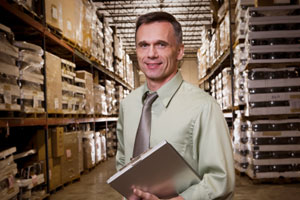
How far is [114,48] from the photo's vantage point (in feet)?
39.4

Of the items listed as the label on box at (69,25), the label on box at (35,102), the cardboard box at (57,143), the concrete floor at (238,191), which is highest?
the label on box at (69,25)

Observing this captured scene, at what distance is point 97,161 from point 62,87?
11.7 ft

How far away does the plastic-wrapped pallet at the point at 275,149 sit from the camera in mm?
6105

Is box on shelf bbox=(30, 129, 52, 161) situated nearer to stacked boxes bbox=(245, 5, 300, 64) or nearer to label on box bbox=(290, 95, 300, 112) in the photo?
stacked boxes bbox=(245, 5, 300, 64)

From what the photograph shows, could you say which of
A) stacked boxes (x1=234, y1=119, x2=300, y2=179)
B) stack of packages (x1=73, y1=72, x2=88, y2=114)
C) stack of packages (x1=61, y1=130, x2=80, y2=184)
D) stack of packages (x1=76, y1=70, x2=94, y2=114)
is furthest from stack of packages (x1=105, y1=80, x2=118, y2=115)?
stacked boxes (x1=234, y1=119, x2=300, y2=179)

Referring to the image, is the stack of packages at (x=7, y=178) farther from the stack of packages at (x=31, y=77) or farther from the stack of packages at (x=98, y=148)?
the stack of packages at (x=98, y=148)

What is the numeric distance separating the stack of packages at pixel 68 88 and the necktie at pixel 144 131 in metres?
4.85

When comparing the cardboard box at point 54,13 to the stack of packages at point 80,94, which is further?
the stack of packages at point 80,94

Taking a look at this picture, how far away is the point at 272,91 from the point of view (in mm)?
6199

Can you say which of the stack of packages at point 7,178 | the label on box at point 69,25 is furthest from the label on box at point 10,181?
the label on box at point 69,25

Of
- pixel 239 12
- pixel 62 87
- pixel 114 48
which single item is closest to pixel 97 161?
pixel 62 87

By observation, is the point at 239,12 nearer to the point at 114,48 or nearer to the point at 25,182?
the point at 25,182

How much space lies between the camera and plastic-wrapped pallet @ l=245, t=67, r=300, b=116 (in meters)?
6.17

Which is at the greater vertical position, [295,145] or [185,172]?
[185,172]
